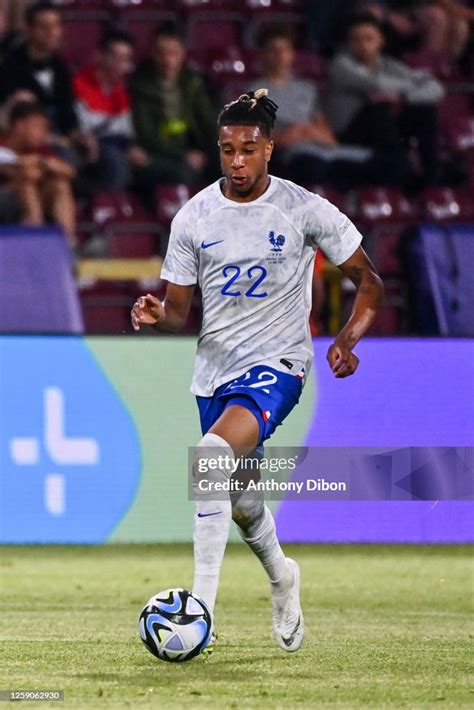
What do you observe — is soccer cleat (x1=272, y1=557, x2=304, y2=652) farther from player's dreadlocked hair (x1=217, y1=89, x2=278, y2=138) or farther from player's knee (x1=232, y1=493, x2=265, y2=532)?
player's dreadlocked hair (x1=217, y1=89, x2=278, y2=138)

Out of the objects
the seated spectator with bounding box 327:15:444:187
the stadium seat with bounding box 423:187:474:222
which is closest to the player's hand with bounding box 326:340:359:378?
the stadium seat with bounding box 423:187:474:222

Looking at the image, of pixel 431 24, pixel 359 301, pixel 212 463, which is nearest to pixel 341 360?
pixel 359 301

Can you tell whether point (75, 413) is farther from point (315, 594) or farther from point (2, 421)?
point (315, 594)

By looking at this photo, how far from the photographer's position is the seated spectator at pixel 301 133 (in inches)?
491

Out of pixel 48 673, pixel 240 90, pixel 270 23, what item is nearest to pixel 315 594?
pixel 48 673

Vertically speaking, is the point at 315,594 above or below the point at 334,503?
above

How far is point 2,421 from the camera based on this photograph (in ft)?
A: 30.4

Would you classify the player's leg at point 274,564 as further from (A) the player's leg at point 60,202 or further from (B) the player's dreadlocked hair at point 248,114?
(A) the player's leg at point 60,202

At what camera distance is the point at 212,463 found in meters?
5.42

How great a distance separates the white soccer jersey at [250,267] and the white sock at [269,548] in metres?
0.53

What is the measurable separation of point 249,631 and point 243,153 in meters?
2.10

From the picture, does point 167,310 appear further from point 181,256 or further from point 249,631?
point 249,631

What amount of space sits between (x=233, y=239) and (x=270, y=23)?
8443mm

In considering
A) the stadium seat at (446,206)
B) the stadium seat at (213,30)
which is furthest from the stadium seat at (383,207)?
the stadium seat at (213,30)
